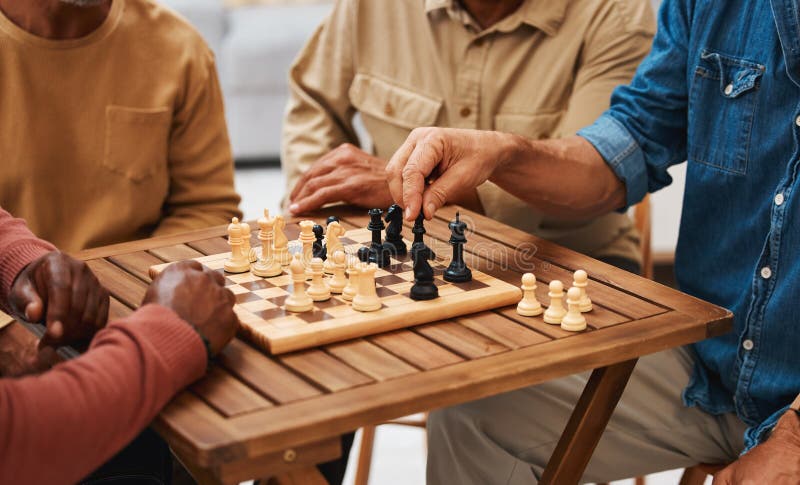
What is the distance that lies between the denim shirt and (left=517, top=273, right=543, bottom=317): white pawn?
1.69 ft

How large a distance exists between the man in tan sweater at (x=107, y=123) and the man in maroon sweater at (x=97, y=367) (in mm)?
781

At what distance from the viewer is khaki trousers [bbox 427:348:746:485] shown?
1.96m

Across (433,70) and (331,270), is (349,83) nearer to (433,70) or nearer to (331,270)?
(433,70)

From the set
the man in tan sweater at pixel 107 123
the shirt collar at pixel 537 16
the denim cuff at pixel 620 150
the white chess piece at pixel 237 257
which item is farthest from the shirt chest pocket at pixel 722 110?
the man in tan sweater at pixel 107 123

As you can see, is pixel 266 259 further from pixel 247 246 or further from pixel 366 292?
pixel 366 292

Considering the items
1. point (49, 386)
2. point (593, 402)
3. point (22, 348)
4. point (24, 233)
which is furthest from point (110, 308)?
point (593, 402)

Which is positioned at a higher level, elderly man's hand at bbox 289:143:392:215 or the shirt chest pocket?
the shirt chest pocket

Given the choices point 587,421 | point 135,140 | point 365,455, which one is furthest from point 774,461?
point 135,140

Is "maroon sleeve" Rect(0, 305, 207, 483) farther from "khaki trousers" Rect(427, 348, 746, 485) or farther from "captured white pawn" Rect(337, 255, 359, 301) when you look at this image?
"khaki trousers" Rect(427, 348, 746, 485)

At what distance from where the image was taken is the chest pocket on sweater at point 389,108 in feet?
8.23

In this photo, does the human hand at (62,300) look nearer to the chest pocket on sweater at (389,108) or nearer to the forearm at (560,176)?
the forearm at (560,176)

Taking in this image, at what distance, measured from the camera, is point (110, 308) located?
1554 mm

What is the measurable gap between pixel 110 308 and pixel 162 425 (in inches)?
15.3

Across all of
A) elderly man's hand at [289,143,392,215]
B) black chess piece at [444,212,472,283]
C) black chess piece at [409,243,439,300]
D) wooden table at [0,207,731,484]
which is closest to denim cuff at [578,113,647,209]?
wooden table at [0,207,731,484]
